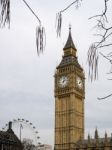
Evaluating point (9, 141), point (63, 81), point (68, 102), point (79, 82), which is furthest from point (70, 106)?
point (9, 141)

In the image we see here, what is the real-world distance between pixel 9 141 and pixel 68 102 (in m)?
→ 22.8

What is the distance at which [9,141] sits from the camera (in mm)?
67125

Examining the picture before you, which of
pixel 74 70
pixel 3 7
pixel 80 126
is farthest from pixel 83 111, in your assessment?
pixel 3 7

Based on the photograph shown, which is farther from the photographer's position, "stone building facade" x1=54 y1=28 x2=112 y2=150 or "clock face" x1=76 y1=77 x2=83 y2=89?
"clock face" x1=76 y1=77 x2=83 y2=89

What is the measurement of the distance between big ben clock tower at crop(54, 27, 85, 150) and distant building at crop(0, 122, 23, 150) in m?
14.8

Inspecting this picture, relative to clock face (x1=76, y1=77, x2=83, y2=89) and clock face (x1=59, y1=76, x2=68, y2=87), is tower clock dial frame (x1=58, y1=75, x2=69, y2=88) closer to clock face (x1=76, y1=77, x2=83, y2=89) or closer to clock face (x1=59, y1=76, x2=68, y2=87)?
clock face (x1=59, y1=76, x2=68, y2=87)

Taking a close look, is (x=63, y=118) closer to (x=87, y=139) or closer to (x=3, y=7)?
(x=87, y=139)

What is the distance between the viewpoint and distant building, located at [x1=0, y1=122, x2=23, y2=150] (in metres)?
65.4

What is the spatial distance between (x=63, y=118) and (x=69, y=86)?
22.5ft

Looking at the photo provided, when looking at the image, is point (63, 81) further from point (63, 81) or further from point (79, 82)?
point (79, 82)

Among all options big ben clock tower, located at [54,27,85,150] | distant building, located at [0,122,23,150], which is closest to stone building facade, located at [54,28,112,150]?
big ben clock tower, located at [54,27,85,150]

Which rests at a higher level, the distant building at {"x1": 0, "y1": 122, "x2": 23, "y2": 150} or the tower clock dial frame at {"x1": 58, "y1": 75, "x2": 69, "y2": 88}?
the tower clock dial frame at {"x1": 58, "y1": 75, "x2": 69, "y2": 88}

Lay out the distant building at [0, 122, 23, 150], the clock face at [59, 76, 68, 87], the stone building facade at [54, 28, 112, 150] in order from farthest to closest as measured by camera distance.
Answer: the clock face at [59, 76, 68, 87] < the stone building facade at [54, 28, 112, 150] < the distant building at [0, 122, 23, 150]

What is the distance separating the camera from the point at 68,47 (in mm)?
92438
